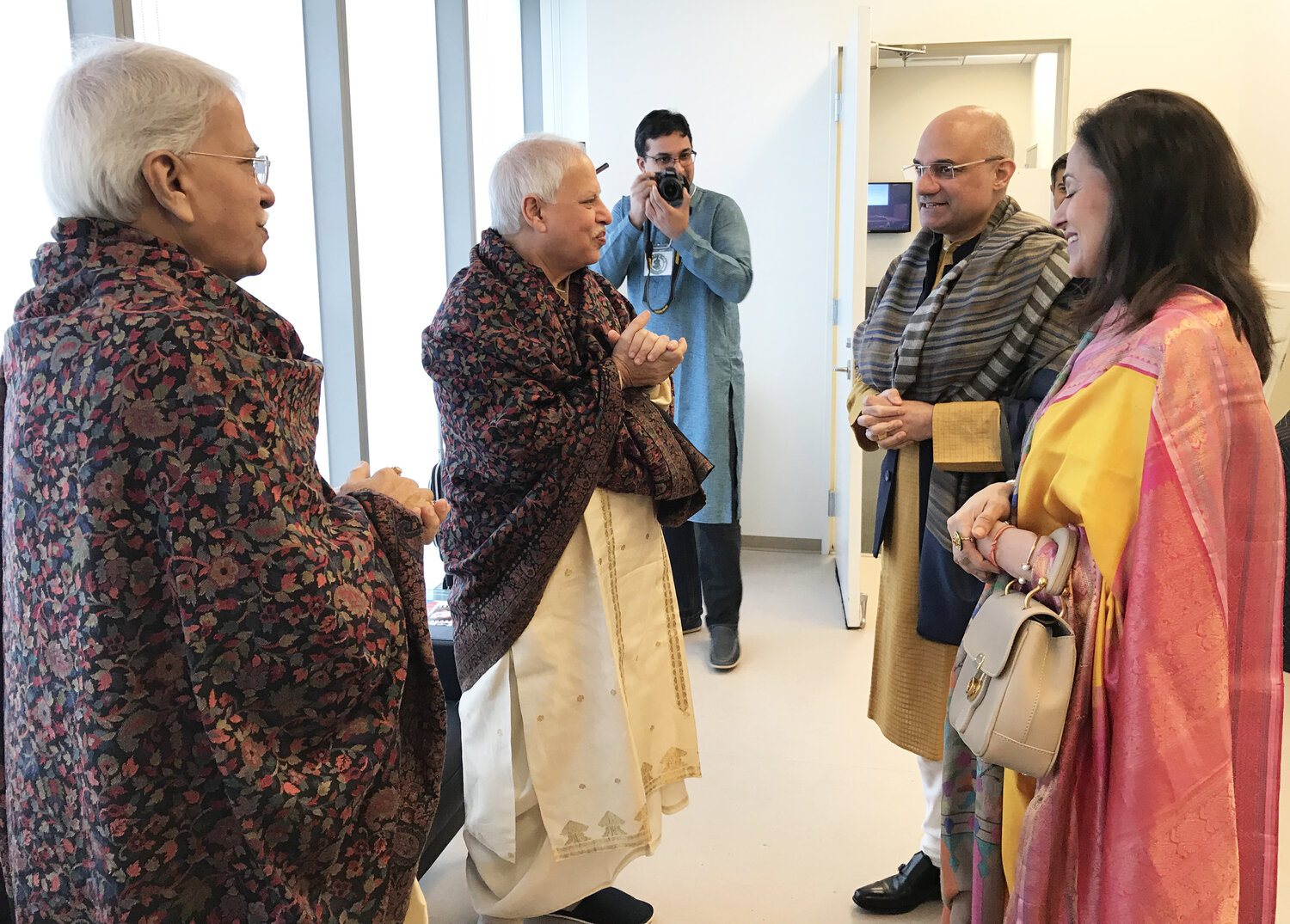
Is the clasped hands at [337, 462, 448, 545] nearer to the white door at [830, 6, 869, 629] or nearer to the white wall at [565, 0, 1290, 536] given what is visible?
the white door at [830, 6, 869, 629]

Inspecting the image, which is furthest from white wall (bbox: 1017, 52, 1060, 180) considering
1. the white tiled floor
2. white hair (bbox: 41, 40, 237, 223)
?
white hair (bbox: 41, 40, 237, 223)

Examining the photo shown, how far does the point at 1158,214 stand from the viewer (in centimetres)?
121

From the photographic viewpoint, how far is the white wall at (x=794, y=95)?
3.93 metres

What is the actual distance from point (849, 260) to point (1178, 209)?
2261 mm

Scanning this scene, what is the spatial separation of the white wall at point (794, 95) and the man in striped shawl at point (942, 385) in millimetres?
2460

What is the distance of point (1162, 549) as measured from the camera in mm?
1144

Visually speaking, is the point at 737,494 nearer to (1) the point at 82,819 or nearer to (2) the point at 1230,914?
(2) the point at 1230,914

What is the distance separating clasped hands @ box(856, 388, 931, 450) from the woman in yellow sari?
1.67 ft

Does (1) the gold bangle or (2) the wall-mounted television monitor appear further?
(2) the wall-mounted television monitor

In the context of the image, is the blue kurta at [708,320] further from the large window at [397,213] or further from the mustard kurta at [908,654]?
the mustard kurta at [908,654]

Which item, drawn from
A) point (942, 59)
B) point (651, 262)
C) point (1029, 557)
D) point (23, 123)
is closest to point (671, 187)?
point (651, 262)

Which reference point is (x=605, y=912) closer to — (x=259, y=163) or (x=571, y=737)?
(x=571, y=737)

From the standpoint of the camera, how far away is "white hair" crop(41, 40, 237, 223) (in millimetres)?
974

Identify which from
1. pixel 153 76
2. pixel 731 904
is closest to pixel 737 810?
pixel 731 904
